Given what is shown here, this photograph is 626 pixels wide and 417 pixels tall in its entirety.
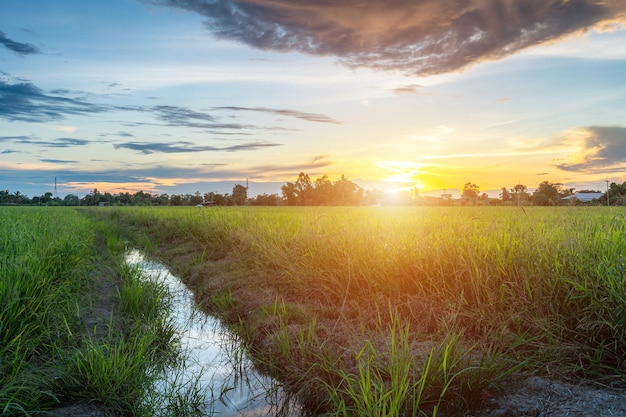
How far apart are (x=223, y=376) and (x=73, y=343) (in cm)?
160

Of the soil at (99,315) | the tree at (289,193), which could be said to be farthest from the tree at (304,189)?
the soil at (99,315)

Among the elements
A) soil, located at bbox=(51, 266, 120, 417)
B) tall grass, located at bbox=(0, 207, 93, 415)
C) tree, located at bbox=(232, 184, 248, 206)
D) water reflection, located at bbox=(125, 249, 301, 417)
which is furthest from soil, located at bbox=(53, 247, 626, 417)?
tree, located at bbox=(232, 184, 248, 206)

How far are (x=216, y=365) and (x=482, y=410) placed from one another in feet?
9.14

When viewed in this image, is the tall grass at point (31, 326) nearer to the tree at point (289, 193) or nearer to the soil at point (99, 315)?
the soil at point (99, 315)

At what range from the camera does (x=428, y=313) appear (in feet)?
15.3

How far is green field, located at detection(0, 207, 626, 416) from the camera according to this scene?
3.23m

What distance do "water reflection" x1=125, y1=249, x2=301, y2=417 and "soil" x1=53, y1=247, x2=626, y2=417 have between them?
960 mm

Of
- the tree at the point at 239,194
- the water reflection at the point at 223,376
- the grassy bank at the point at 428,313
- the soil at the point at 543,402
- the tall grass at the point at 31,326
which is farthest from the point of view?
the tree at the point at 239,194

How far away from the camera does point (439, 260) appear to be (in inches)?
198

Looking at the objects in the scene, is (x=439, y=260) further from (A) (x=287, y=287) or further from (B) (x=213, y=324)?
(B) (x=213, y=324)

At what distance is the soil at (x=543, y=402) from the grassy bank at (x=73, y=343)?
0.20 feet

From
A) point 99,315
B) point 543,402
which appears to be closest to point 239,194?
point 99,315

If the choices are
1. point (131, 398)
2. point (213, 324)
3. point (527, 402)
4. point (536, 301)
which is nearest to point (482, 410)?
point (527, 402)

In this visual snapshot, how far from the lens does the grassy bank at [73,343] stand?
10.6 ft
